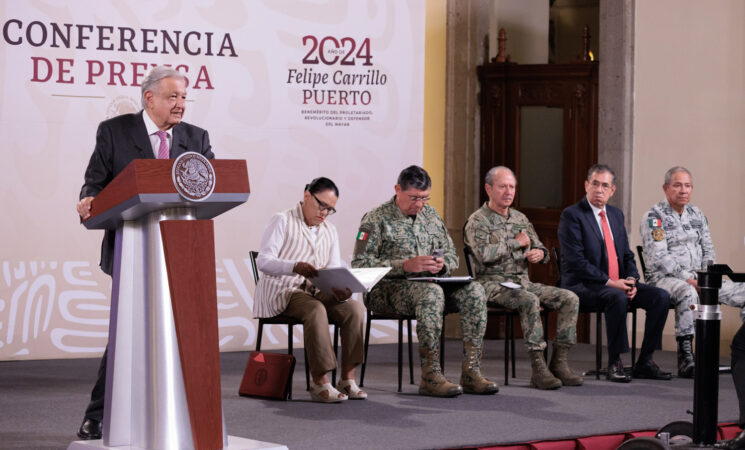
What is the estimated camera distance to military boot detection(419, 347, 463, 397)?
5.24 metres

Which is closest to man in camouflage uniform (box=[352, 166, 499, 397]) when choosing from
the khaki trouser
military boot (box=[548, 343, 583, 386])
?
the khaki trouser

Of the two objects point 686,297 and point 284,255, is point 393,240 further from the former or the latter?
point 686,297

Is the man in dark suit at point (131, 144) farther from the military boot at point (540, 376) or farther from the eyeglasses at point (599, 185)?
the eyeglasses at point (599, 185)

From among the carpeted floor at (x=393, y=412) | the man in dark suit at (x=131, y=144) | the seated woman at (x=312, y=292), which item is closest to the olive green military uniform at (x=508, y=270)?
the carpeted floor at (x=393, y=412)

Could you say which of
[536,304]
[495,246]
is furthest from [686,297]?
[495,246]

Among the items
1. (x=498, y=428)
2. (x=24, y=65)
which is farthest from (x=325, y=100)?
(x=498, y=428)

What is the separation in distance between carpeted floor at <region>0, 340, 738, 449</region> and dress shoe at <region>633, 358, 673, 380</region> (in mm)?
65

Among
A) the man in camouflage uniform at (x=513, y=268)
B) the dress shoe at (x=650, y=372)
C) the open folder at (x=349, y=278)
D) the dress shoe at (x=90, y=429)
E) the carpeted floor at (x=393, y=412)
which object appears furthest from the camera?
the dress shoe at (x=650, y=372)

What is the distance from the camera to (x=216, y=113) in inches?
273

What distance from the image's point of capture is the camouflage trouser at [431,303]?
5.29 m

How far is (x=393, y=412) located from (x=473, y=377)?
686 millimetres

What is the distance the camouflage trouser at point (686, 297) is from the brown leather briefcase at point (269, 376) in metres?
2.29

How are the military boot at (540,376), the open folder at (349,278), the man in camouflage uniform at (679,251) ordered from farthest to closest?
the man in camouflage uniform at (679,251) < the military boot at (540,376) < the open folder at (349,278)

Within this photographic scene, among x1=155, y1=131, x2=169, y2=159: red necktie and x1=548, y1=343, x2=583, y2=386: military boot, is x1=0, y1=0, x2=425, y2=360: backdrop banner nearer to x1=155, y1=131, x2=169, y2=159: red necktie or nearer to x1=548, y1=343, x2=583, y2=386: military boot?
x1=548, y1=343, x2=583, y2=386: military boot
